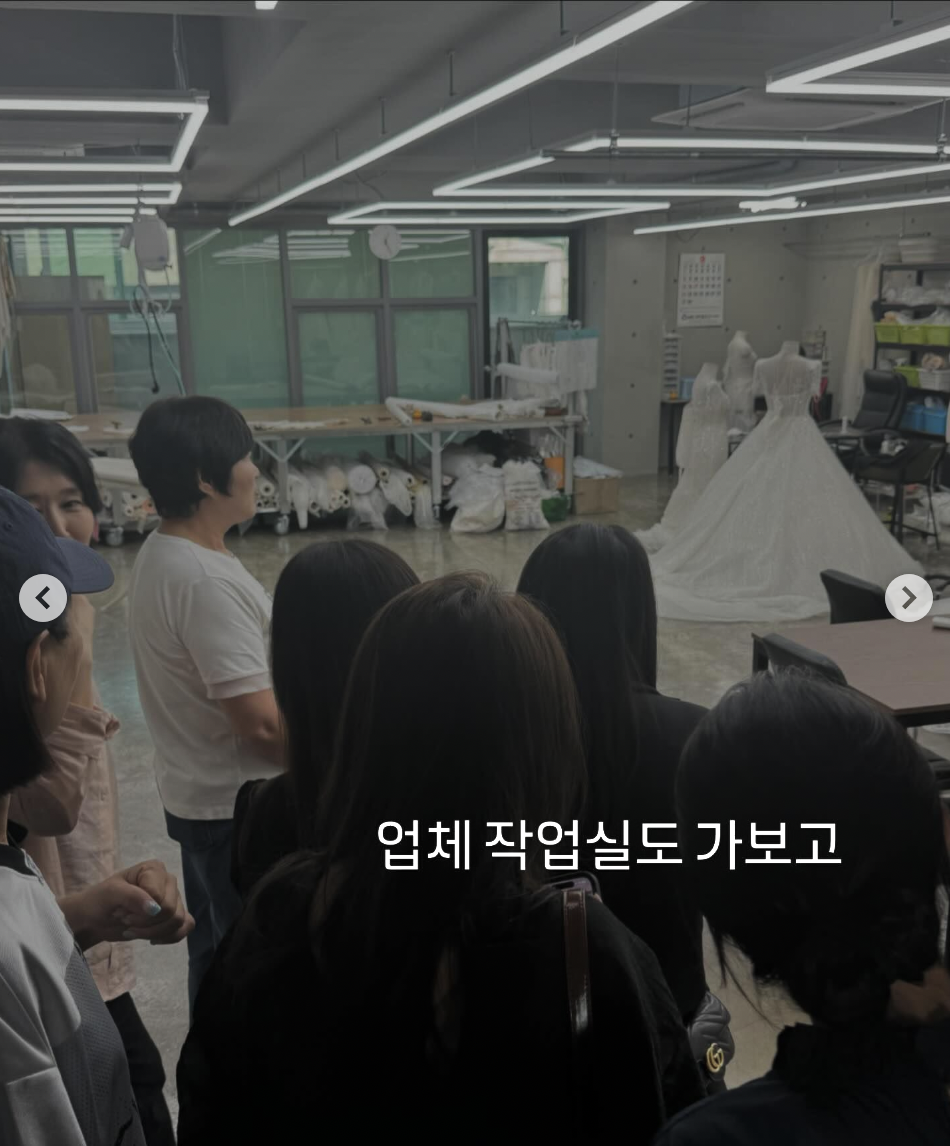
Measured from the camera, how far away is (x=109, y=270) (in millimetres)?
10539

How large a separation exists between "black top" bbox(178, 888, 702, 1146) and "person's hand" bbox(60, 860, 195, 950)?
0.34 metres

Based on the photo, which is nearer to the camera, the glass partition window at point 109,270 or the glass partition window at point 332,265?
the glass partition window at point 109,270

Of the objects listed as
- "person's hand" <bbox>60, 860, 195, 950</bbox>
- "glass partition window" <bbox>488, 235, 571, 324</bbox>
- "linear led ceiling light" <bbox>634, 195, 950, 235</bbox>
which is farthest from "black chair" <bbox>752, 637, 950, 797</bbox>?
"glass partition window" <bbox>488, 235, 571, 324</bbox>

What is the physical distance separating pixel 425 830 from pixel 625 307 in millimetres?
11112

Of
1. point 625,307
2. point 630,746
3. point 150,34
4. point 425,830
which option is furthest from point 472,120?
point 425,830

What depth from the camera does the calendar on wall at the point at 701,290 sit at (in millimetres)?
12016

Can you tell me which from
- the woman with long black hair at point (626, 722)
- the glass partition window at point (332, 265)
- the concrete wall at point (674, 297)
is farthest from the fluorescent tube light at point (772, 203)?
the woman with long black hair at point (626, 722)

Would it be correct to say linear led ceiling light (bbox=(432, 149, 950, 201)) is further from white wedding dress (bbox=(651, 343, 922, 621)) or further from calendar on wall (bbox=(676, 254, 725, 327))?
calendar on wall (bbox=(676, 254, 725, 327))

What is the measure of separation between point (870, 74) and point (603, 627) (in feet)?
9.16

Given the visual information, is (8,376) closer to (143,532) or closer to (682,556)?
(143,532)

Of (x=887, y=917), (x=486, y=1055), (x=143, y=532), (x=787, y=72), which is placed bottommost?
(x=143, y=532)

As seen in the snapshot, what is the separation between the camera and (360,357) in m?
11.3

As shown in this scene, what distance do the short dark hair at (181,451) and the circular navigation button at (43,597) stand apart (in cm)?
99

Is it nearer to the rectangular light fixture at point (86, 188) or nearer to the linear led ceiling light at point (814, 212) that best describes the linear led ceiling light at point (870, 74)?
the rectangular light fixture at point (86, 188)
